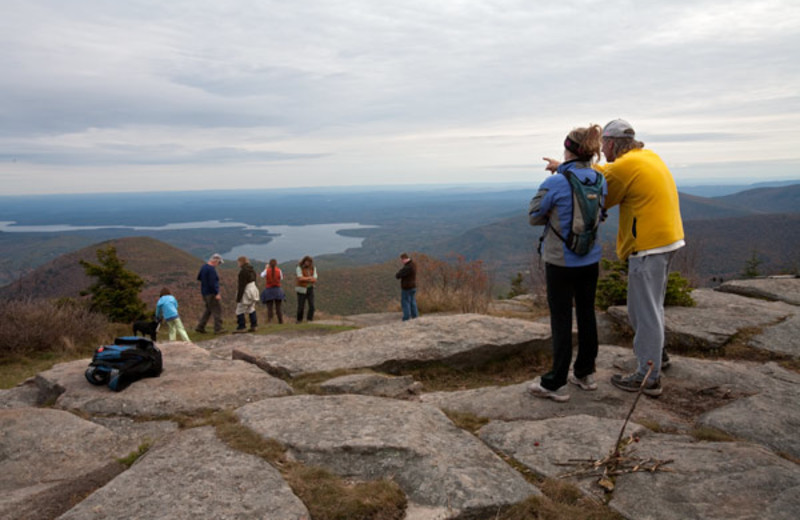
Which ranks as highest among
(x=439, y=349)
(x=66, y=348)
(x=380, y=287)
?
(x=439, y=349)

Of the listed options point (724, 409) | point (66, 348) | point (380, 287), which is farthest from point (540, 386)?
point (380, 287)

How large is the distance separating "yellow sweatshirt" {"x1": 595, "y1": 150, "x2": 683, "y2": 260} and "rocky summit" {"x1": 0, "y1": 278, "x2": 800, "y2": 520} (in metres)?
1.44

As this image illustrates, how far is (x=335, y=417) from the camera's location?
13.1 ft

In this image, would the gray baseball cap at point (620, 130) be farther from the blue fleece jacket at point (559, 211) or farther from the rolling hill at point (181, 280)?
the rolling hill at point (181, 280)

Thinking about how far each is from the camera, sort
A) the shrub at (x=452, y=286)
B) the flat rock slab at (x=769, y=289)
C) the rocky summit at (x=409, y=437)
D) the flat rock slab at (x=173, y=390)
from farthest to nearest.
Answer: the shrub at (x=452, y=286) < the flat rock slab at (x=769, y=289) < the flat rock slab at (x=173, y=390) < the rocky summit at (x=409, y=437)

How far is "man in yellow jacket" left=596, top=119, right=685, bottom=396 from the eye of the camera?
4.13 m

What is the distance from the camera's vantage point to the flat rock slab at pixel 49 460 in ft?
10.2

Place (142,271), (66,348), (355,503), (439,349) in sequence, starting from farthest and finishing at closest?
(142,271)
(66,348)
(439,349)
(355,503)

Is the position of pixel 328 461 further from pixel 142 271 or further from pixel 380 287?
pixel 142 271

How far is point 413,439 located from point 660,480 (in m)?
1.56

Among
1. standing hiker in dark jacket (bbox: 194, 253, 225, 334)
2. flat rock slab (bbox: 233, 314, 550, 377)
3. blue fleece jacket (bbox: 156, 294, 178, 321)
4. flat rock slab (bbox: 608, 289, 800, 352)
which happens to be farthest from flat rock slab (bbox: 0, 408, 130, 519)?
standing hiker in dark jacket (bbox: 194, 253, 225, 334)

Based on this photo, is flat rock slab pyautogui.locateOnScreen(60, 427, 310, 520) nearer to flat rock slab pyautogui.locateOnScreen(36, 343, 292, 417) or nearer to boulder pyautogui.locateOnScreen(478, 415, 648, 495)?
flat rock slab pyautogui.locateOnScreen(36, 343, 292, 417)

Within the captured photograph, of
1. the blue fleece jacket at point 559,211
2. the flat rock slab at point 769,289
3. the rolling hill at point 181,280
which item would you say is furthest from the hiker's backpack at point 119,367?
the rolling hill at point 181,280

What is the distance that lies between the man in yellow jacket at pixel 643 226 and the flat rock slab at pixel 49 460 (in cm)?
431
